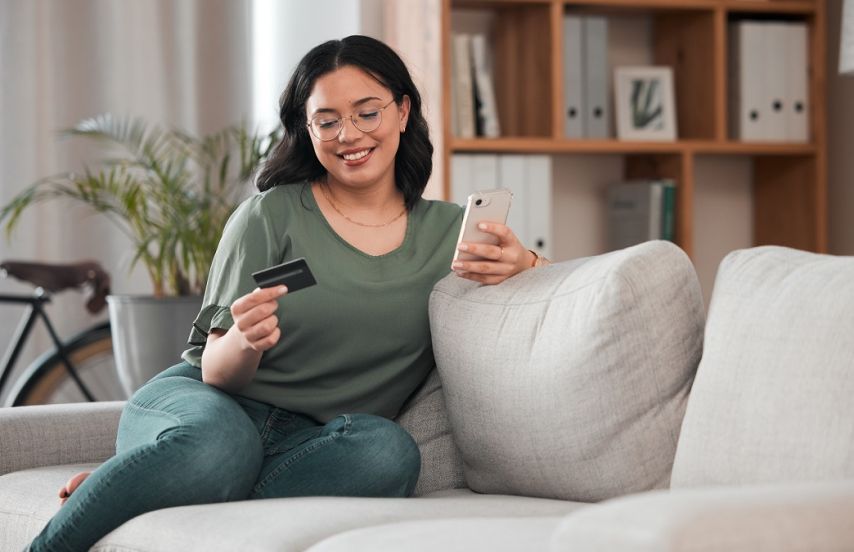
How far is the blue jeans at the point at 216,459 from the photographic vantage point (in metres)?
1.66

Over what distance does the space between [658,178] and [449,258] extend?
1901 millimetres

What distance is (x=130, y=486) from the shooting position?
166cm

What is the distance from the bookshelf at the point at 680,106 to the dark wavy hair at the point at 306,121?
127cm

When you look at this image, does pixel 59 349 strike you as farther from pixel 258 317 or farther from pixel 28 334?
pixel 258 317

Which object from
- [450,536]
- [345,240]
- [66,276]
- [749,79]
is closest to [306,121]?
[345,240]

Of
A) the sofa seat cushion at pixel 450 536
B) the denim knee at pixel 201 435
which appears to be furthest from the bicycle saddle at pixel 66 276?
the sofa seat cushion at pixel 450 536

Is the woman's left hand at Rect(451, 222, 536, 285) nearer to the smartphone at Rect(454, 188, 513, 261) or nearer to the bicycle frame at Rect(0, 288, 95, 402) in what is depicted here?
the smartphone at Rect(454, 188, 513, 261)

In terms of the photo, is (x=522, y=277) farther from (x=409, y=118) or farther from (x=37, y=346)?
(x=37, y=346)

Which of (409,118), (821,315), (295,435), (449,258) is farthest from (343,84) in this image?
(821,315)

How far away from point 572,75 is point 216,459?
2234 millimetres

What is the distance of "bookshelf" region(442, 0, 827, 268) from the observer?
3.60m

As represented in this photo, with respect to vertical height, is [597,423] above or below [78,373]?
above

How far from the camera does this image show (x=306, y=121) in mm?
2084

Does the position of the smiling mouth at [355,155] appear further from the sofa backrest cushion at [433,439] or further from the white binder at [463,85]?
the white binder at [463,85]
